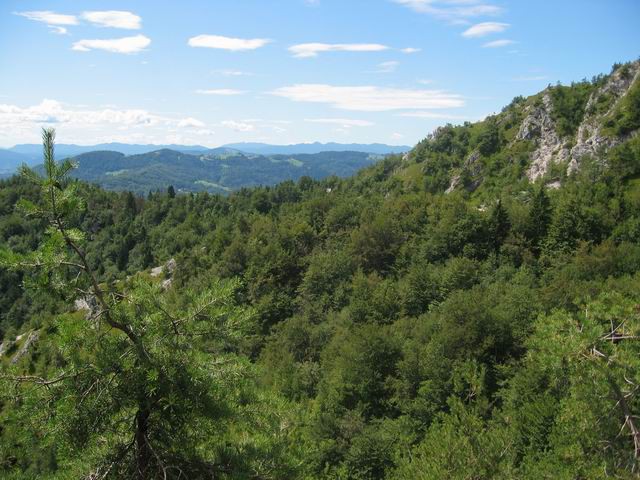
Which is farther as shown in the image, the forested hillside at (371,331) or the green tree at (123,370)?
the forested hillside at (371,331)

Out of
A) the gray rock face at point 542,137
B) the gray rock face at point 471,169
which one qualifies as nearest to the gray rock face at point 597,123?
the gray rock face at point 542,137

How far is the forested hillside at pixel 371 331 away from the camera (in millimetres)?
6730

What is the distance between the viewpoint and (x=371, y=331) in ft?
118

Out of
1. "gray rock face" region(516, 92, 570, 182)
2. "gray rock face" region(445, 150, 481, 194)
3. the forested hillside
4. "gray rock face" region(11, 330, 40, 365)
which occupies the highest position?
"gray rock face" region(516, 92, 570, 182)

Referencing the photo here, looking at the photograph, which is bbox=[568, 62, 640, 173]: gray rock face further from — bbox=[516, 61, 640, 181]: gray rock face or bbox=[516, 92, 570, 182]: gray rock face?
bbox=[516, 92, 570, 182]: gray rock face

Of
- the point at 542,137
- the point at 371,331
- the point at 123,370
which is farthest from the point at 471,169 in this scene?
the point at 123,370

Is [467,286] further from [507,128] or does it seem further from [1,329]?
[1,329]

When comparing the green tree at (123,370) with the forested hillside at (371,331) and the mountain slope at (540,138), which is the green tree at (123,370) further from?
the mountain slope at (540,138)

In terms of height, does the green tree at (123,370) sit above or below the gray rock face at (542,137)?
below

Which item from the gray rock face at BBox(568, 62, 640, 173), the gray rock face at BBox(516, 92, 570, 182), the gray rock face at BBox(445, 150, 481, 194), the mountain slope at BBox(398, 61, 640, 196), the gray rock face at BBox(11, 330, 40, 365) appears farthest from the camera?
the gray rock face at BBox(445, 150, 481, 194)

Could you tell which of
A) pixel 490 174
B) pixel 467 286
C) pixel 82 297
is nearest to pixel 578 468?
pixel 82 297

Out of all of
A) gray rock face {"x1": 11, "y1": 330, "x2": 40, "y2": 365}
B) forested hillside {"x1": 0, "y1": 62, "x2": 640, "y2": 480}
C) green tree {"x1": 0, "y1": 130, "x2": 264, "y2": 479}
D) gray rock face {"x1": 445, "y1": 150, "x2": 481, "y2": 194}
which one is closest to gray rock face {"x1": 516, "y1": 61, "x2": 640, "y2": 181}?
forested hillside {"x1": 0, "y1": 62, "x2": 640, "y2": 480}

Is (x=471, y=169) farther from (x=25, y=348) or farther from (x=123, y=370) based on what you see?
(x=123, y=370)

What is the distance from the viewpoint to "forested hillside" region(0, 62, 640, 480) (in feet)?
22.1
